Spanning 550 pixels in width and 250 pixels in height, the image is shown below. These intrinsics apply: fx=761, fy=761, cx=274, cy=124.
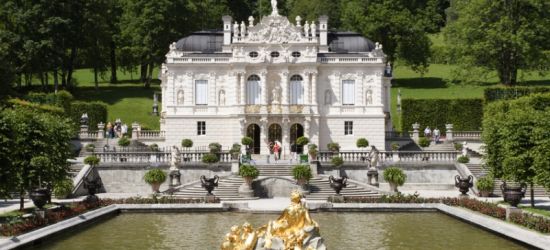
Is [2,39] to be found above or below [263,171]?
above

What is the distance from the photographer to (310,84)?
182 ft

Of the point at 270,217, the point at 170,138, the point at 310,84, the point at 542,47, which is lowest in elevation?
the point at 270,217

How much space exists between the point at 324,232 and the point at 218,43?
3226 centimetres

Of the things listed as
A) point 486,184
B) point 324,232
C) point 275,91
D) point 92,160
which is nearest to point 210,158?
point 92,160

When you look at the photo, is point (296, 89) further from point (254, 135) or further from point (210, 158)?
point (210, 158)

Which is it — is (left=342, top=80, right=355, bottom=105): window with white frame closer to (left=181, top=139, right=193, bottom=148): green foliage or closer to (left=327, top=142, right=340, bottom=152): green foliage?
(left=327, top=142, right=340, bottom=152): green foliage

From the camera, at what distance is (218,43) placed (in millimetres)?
58500

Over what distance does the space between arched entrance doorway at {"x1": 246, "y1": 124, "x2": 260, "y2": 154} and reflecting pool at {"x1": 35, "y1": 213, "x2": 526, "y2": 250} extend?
21.3 m

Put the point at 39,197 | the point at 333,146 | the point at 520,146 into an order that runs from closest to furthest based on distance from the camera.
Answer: the point at 39,197, the point at 520,146, the point at 333,146

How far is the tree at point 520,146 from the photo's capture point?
108 ft

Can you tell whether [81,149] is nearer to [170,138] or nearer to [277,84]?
[170,138]

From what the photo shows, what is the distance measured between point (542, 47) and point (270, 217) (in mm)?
42183

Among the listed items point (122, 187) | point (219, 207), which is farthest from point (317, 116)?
point (219, 207)

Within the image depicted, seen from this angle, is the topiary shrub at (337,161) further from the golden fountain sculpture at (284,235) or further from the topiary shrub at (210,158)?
the golden fountain sculpture at (284,235)
